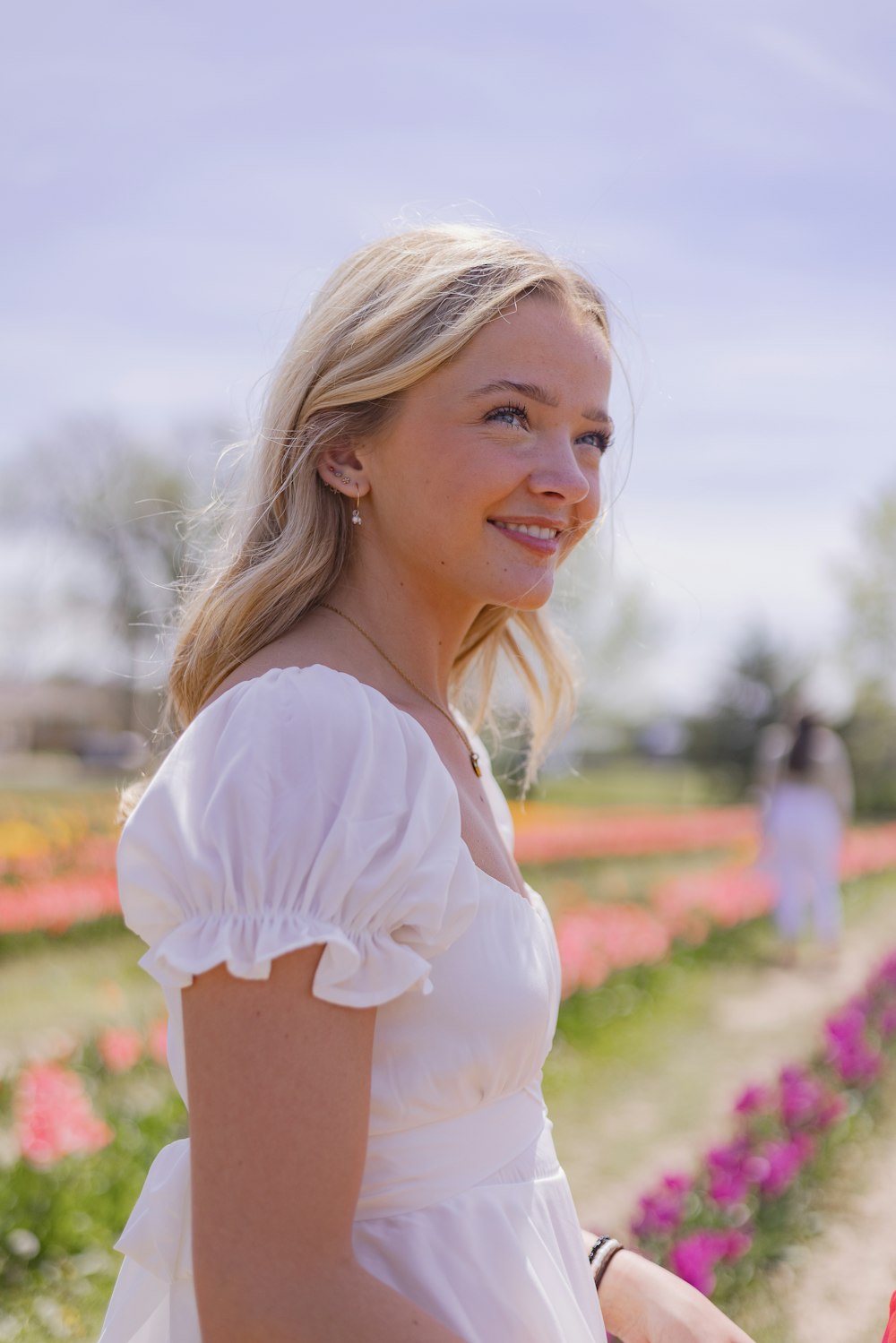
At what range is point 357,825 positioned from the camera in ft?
3.93

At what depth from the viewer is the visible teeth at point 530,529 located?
1562 millimetres

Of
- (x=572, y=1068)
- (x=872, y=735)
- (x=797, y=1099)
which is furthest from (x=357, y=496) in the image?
(x=872, y=735)

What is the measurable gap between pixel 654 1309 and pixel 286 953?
2.84ft

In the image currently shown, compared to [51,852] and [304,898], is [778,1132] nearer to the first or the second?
[304,898]

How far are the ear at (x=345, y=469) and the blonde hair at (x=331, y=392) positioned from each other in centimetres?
2

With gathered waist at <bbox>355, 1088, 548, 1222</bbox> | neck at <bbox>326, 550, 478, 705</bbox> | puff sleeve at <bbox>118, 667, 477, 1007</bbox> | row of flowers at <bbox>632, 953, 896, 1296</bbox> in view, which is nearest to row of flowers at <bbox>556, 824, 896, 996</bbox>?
row of flowers at <bbox>632, 953, 896, 1296</bbox>

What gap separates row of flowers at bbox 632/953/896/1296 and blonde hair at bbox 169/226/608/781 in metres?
2.45

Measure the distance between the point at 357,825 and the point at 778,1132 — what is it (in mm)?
4425

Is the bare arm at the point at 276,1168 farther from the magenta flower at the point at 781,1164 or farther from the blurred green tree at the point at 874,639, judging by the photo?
the blurred green tree at the point at 874,639

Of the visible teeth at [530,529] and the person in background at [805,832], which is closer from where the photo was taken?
the visible teeth at [530,529]

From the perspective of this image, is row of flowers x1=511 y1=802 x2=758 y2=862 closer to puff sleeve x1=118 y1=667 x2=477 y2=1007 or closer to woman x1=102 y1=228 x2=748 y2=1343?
woman x1=102 y1=228 x2=748 y2=1343

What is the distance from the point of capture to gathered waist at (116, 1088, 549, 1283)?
4.36 feet

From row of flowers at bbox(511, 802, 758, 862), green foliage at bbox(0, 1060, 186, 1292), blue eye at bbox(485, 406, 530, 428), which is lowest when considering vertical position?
row of flowers at bbox(511, 802, 758, 862)

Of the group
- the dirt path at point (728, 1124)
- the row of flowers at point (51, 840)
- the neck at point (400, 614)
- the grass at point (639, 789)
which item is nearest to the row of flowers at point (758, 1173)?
the dirt path at point (728, 1124)
